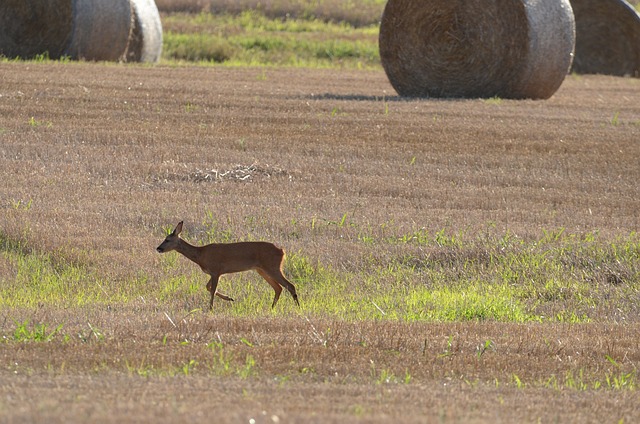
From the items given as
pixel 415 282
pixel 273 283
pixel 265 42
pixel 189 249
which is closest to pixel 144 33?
pixel 265 42

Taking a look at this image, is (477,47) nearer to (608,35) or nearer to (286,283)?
(608,35)

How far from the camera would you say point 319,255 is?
10.4 meters

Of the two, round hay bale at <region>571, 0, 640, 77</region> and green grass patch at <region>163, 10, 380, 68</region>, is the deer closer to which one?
green grass patch at <region>163, 10, 380, 68</region>

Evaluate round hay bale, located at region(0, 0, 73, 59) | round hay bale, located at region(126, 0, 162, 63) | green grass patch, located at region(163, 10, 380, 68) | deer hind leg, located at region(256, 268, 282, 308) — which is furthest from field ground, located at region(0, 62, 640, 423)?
green grass patch, located at region(163, 10, 380, 68)

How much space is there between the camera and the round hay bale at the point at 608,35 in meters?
27.9

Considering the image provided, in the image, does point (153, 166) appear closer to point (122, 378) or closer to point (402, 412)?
point (122, 378)

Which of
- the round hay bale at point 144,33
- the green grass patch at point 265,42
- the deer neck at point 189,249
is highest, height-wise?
the deer neck at point 189,249

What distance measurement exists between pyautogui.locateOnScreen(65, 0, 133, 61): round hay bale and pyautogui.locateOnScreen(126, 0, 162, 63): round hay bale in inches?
44.3

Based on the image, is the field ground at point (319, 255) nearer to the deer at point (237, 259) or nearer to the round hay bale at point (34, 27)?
the deer at point (237, 259)

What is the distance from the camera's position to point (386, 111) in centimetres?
1828

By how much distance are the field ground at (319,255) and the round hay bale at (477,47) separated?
2.68 feet

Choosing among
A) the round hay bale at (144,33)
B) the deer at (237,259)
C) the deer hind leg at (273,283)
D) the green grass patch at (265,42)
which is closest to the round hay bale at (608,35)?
the green grass patch at (265,42)

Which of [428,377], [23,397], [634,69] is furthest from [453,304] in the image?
[634,69]

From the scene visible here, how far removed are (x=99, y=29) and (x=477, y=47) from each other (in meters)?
7.26
